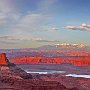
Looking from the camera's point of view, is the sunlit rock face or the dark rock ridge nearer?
the dark rock ridge

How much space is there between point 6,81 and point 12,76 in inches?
222

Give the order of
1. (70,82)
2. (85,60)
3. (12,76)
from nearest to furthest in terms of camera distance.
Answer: (12,76) → (70,82) → (85,60)

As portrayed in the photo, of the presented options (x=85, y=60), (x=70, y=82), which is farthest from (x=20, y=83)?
(x=85, y=60)

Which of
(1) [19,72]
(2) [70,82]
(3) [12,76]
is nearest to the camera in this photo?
(3) [12,76]

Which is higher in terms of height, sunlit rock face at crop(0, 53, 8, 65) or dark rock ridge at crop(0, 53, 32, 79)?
sunlit rock face at crop(0, 53, 8, 65)

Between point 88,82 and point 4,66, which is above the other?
point 4,66

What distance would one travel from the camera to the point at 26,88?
50.9 meters

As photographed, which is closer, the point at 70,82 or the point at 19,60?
the point at 70,82

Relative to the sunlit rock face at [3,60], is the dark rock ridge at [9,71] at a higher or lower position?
lower

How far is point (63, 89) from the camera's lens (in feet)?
170

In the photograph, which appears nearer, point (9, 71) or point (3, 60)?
point (9, 71)

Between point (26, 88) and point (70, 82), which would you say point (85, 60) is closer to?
point (70, 82)

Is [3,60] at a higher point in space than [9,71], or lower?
higher

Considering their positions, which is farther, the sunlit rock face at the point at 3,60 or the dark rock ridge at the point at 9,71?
the sunlit rock face at the point at 3,60
